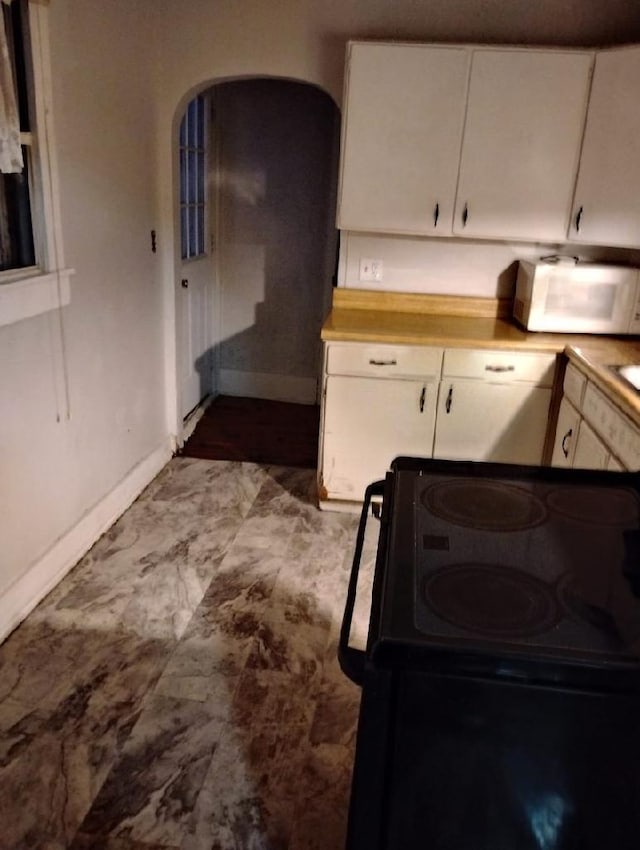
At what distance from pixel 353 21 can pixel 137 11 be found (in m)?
0.96

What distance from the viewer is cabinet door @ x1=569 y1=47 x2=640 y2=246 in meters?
2.88

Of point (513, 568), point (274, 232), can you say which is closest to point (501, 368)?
point (513, 568)

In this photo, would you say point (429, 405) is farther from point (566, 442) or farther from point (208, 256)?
point (208, 256)

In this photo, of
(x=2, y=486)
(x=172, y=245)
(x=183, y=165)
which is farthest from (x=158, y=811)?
(x=183, y=165)

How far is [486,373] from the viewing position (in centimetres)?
302

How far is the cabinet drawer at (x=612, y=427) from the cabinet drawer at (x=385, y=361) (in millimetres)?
673

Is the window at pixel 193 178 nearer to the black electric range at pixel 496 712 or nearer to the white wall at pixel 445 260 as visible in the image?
the white wall at pixel 445 260

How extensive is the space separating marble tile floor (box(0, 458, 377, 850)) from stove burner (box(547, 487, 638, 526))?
1.02 meters

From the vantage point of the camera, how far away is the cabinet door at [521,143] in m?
2.91

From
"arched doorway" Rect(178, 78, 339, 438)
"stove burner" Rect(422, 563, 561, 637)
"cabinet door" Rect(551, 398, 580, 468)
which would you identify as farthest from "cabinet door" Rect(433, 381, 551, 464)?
"stove burner" Rect(422, 563, 561, 637)

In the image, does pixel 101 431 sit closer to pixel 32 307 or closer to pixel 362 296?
pixel 32 307

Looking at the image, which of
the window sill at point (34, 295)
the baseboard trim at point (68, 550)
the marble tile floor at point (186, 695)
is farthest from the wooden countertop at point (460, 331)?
the baseboard trim at point (68, 550)

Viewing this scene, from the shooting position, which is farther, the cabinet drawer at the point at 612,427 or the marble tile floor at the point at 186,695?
the cabinet drawer at the point at 612,427

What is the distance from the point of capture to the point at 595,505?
1.17m
